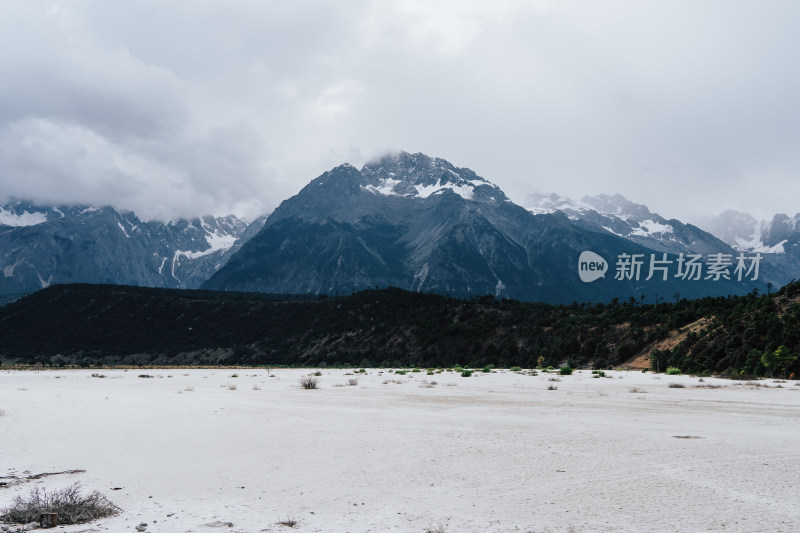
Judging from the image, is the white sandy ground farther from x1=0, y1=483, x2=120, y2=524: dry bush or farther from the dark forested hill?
the dark forested hill

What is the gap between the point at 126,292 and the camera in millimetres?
155375

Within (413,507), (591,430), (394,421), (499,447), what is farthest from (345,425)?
(413,507)

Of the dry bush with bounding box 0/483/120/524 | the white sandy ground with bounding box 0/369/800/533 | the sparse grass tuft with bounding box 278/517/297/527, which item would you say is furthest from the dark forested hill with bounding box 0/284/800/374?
the dry bush with bounding box 0/483/120/524

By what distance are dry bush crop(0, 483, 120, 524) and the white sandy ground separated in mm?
231

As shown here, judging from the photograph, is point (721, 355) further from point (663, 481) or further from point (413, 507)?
point (413, 507)

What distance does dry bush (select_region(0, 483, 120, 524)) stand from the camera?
6.92 meters

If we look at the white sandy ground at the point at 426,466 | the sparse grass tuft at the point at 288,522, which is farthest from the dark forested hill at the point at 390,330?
the sparse grass tuft at the point at 288,522

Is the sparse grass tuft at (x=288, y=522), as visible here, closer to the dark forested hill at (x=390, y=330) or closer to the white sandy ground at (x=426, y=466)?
the white sandy ground at (x=426, y=466)

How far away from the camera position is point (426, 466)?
32.4ft

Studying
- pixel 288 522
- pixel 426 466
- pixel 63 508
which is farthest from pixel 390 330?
pixel 288 522

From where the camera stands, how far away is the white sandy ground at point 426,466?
275 inches

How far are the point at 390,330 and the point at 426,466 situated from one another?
86.6m

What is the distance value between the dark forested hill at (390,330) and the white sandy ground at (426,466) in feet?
87.2

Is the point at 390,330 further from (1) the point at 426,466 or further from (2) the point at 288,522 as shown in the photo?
(2) the point at 288,522
